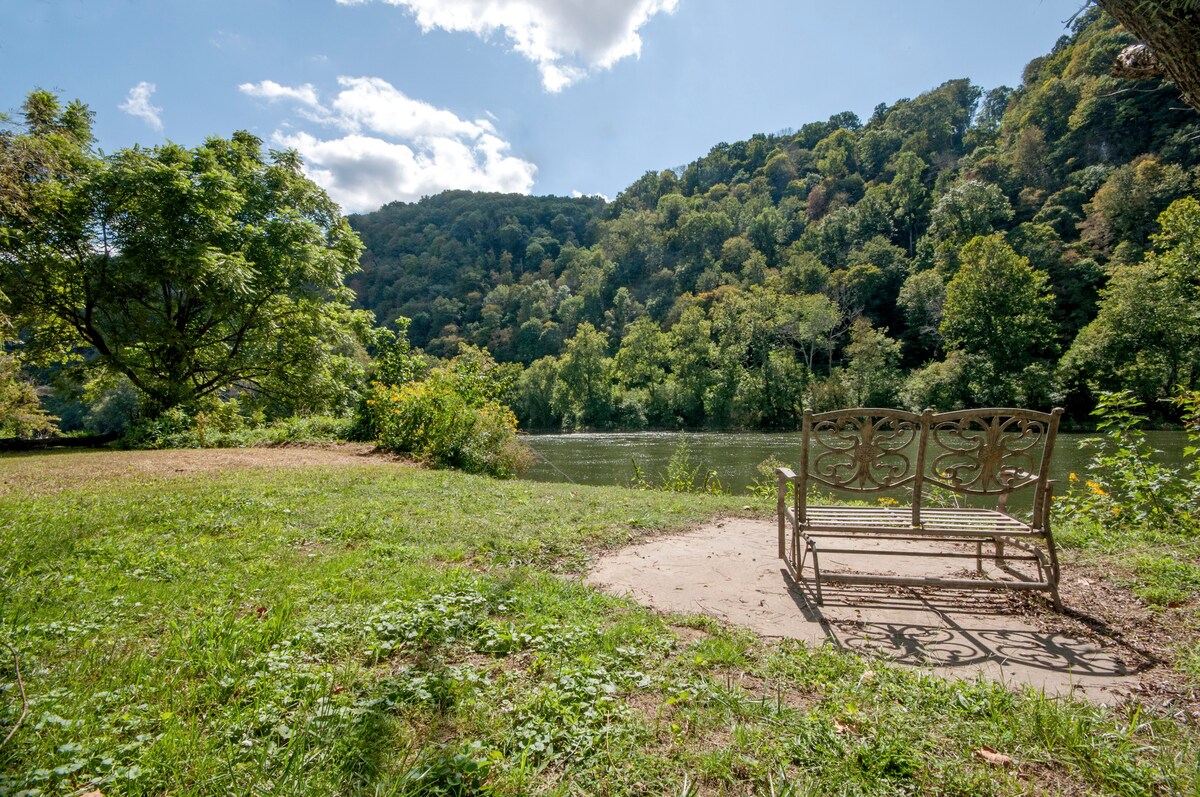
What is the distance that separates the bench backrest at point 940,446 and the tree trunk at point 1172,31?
1976 mm

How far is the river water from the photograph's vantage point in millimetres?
15602

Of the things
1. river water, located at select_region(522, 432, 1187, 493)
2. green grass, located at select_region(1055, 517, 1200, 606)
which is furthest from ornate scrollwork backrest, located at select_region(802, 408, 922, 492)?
river water, located at select_region(522, 432, 1187, 493)

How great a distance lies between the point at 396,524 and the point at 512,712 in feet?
12.1

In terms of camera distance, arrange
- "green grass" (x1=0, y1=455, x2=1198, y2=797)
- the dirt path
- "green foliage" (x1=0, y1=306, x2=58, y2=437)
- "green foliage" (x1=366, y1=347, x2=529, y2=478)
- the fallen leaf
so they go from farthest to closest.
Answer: "green foliage" (x1=0, y1=306, x2=58, y2=437) → "green foliage" (x1=366, y1=347, x2=529, y2=478) → the dirt path → the fallen leaf → "green grass" (x1=0, y1=455, x2=1198, y2=797)

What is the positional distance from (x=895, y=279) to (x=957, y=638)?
2219 inches

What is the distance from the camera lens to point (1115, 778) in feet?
5.67

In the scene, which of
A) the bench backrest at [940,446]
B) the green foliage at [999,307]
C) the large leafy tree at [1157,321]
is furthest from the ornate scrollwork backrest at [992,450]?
the green foliage at [999,307]

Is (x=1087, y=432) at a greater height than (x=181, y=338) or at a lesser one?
lesser

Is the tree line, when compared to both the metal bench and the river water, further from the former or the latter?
the river water

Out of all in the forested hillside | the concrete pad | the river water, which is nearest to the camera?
the concrete pad

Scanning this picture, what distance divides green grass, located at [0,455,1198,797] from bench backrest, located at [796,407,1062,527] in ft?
5.11

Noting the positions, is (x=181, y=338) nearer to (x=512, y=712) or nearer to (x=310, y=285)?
(x=310, y=285)

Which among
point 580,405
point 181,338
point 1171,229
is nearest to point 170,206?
point 181,338

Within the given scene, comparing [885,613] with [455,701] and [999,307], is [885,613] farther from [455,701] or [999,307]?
[999,307]
